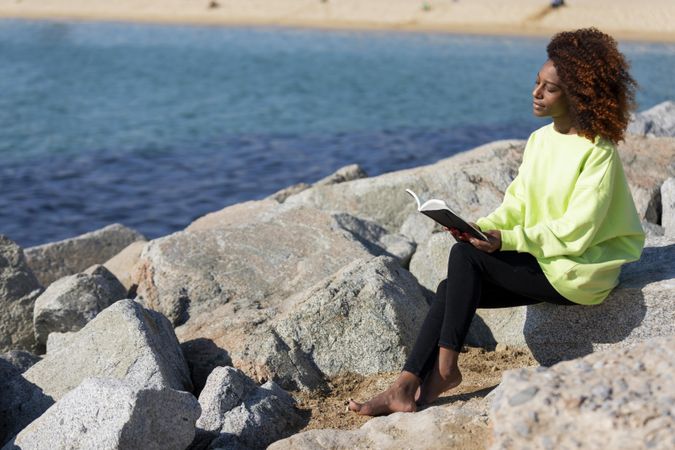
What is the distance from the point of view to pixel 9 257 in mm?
6438

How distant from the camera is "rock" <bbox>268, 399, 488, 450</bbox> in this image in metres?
3.52

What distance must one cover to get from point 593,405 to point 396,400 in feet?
5.05

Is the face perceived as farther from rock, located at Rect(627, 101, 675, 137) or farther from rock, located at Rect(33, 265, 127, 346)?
rock, located at Rect(627, 101, 675, 137)

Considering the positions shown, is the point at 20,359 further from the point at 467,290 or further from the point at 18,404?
the point at 467,290

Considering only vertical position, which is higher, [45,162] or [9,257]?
[9,257]

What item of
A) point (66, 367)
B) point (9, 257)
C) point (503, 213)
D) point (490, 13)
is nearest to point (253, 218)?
point (9, 257)

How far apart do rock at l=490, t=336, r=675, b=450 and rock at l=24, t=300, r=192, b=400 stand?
218 centimetres

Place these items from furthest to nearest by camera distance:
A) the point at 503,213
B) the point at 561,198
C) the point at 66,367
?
the point at 66,367
the point at 503,213
the point at 561,198

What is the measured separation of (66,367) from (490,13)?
3484cm

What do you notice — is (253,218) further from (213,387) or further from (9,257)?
(213,387)

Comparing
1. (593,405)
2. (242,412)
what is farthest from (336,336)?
(593,405)

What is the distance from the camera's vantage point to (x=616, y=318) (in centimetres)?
432

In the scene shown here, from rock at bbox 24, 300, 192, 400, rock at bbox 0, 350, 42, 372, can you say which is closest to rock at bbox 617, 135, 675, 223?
rock at bbox 24, 300, 192, 400

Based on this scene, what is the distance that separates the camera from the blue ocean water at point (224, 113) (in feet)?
42.3
